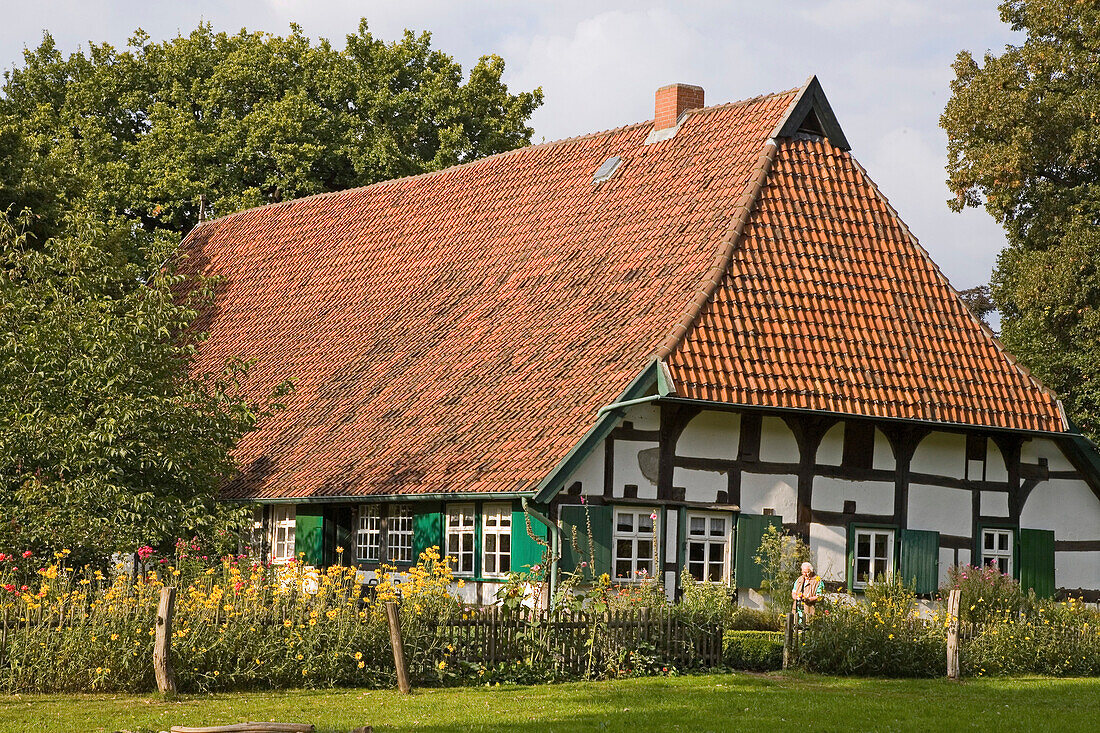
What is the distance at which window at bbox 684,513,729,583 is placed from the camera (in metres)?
22.9

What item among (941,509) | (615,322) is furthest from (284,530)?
(941,509)

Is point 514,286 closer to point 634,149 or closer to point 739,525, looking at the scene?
point 634,149

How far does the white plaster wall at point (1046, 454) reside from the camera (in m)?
25.8

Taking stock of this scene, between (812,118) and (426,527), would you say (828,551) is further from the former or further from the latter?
(812,118)

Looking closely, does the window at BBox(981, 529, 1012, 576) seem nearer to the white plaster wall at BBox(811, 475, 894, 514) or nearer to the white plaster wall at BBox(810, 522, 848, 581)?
the white plaster wall at BBox(811, 475, 894, 514)

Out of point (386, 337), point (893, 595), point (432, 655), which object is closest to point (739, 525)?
point (893, 595)

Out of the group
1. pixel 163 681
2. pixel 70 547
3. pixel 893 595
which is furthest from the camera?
pixel 893 595

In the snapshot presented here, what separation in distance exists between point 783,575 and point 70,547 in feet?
31.6

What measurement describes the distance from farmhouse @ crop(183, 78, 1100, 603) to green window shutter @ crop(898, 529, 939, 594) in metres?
0.05

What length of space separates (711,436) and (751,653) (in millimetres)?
3807

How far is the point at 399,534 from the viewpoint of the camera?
81.3ft

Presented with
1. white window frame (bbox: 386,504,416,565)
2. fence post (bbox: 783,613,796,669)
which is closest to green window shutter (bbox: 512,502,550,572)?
white window frame (bbox: 386,504,416,565)

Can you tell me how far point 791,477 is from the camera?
23.6m

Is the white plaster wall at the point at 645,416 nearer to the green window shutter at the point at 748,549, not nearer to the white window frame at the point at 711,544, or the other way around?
the white window frame at the point at 711,544
